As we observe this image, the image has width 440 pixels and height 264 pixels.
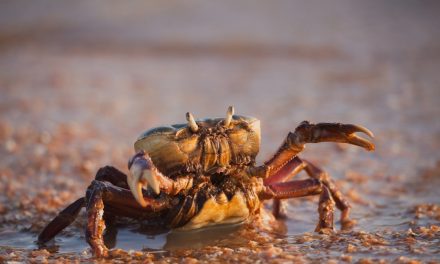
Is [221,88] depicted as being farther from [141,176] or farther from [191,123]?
[141,176]

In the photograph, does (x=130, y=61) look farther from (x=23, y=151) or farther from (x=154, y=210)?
(x=154, y=210)

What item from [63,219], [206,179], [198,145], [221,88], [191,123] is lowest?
[63,219]

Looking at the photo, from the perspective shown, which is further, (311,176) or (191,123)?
(311,176)

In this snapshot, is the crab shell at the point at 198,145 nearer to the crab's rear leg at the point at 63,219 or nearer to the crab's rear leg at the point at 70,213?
the crab's rear leg at the point at 70,213

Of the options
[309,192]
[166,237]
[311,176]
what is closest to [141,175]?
[166,237]

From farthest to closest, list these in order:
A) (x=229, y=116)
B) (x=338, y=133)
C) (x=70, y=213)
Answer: (x=70, y=213)
(x=229, y=116)
(x=338, y=133)

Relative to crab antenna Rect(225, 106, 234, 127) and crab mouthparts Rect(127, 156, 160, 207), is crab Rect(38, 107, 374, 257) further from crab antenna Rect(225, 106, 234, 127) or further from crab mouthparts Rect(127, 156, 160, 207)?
crab mouthparts Rect(127, 156, 160, 207)
